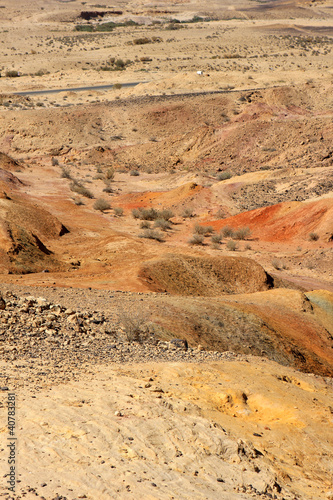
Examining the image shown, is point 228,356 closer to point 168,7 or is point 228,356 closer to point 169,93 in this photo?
point 169,93

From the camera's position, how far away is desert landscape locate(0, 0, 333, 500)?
256 inches

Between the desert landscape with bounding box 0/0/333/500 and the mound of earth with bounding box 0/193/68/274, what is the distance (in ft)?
0.27

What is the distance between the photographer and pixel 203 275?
18.5 m

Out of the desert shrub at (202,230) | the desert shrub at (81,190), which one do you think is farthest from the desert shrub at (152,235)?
the desert shrub at (81,190)

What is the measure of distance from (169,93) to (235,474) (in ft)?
168

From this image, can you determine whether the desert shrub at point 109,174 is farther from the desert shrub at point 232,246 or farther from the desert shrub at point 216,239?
the desert shrub at point 232,246

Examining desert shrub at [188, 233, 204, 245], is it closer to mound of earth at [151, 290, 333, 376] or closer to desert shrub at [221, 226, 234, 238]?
desert shrub at [221, 226, 234, 238]

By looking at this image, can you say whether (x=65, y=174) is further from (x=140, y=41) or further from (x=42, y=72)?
(x=140, y=41)

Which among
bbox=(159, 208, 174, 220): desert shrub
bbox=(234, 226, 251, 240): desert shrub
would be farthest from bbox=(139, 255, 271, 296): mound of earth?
bbox=(159, 208, 174, 220): desert shrub

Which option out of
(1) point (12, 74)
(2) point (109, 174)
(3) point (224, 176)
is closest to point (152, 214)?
(3) point (224, 176)

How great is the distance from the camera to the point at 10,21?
323 feet

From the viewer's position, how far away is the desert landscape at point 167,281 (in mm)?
6496

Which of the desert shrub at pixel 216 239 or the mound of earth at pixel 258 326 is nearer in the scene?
the mound of earth at pixel 258 326

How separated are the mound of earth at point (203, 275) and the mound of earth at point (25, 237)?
349 centimetres
